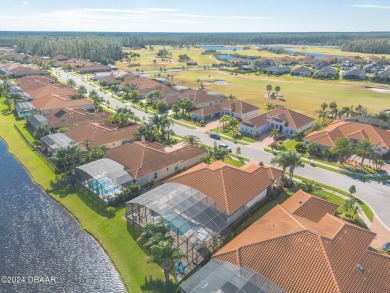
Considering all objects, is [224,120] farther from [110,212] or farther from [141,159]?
[110,212]

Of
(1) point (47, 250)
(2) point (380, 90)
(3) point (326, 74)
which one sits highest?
(3) point (326, 74)

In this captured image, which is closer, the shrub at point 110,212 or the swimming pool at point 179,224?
the swimming pool at point 179,224

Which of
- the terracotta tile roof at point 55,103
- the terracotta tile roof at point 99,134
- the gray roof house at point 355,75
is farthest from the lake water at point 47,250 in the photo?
the gray roof house at point 355,75

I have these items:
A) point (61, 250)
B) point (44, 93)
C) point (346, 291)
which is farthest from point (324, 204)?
point (44, 93)

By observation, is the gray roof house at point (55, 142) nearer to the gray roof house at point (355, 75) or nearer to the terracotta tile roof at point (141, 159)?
the terracotta tile roof at point (141, 159)

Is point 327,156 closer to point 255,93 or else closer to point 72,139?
point 72,139

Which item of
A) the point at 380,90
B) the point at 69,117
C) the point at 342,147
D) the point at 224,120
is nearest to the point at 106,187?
the point at 69,117
